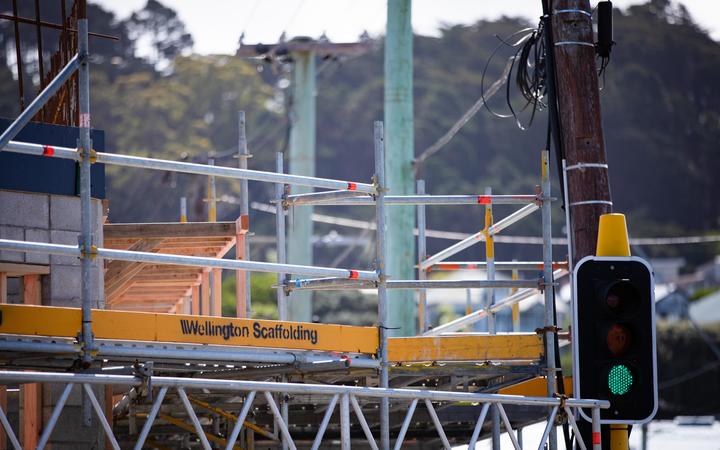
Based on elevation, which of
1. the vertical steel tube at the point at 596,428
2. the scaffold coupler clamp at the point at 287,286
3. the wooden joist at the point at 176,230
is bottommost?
the vertical steel tube at the point at 596,428

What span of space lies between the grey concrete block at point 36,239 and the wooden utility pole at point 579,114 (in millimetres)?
4396

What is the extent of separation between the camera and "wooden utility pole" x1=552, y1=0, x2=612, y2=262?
11375mm

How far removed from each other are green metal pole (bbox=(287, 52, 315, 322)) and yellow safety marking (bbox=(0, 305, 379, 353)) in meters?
14.9

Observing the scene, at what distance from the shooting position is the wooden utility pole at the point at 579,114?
11.4m

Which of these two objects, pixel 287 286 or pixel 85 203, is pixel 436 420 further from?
pixel 85 203

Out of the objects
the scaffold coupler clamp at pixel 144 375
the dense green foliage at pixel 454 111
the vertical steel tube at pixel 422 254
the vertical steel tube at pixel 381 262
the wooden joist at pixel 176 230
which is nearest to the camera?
the scaffold coupler clamp at pixel 144 375

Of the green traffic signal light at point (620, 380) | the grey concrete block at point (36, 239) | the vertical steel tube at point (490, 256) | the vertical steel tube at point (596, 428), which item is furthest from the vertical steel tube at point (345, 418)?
the vertical steel tube at point (490, 256)

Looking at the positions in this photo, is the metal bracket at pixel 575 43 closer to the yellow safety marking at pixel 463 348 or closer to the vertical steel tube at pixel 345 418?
the yellow safety marking at pixel 463 348

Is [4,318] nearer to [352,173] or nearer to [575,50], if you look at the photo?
[575,50]

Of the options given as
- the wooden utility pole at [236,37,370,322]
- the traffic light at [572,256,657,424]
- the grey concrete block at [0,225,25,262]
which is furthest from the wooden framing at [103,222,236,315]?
the wooden utility pole at [236,37,370,322]

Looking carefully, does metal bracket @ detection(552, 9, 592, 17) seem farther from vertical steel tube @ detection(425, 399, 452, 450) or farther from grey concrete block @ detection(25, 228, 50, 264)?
grey concrete block @ detection(25, 228, 50, 264)

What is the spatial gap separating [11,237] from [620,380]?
4828 millimetres

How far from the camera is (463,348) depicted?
10.3 meters

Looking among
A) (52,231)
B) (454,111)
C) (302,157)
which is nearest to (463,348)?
(52,231)
